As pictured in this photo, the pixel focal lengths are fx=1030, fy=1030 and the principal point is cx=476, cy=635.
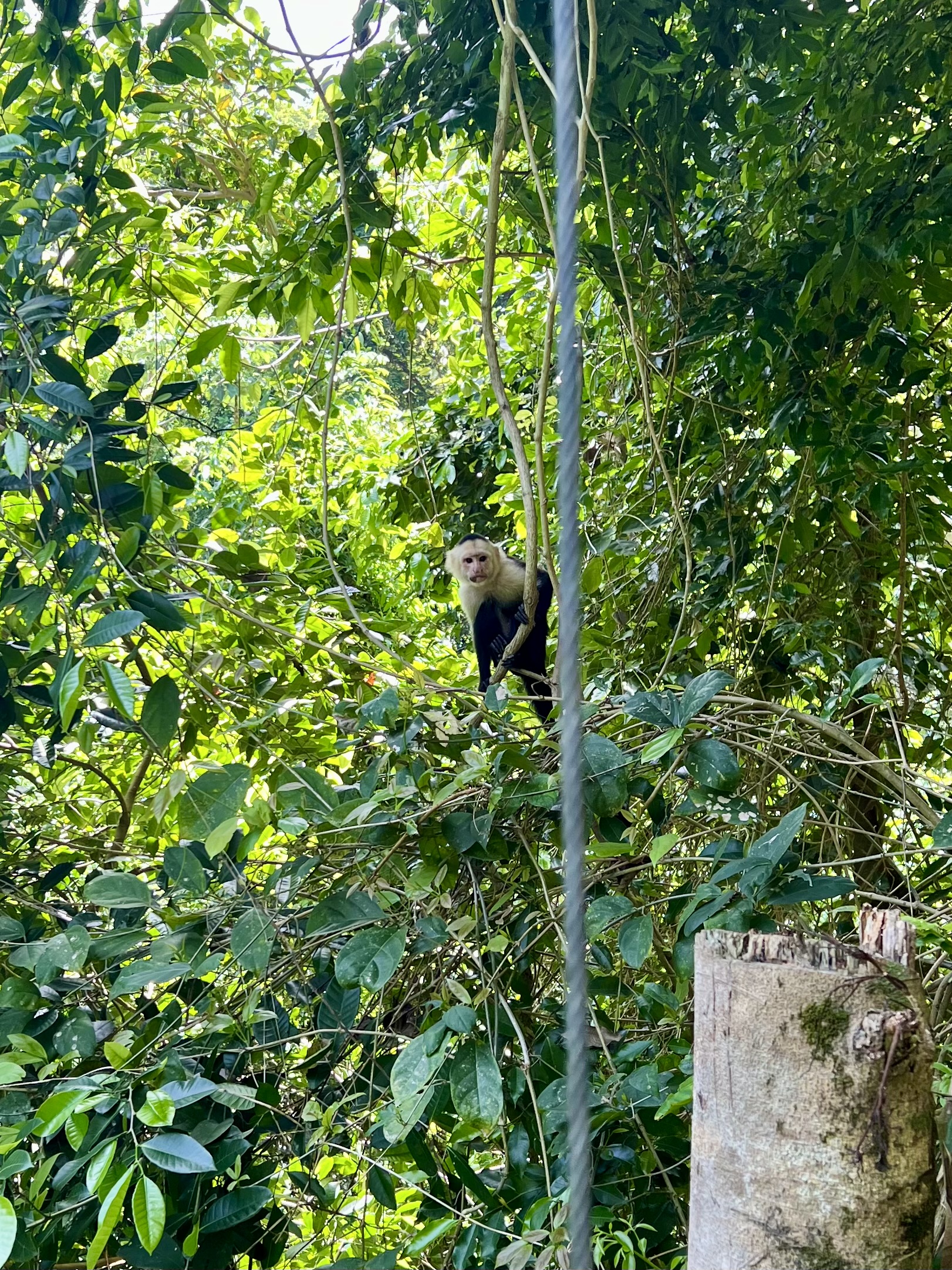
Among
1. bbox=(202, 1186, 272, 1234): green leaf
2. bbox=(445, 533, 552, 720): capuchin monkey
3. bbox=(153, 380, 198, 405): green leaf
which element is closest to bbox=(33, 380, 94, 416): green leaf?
bbox=(153, 380, 198, 405): green leaf

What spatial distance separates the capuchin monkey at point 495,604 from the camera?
3.21 metres

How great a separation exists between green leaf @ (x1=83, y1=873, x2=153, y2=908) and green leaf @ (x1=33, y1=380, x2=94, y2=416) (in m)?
0.61

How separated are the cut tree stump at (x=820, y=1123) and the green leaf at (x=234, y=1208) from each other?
0.65 m

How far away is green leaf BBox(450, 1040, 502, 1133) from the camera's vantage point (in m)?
1.09

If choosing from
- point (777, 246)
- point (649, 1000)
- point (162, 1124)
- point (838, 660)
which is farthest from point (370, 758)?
point (777, 246)

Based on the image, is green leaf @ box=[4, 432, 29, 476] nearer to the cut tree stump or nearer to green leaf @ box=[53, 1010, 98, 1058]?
green leaf @ box=[53, 1010, 98, 1058]

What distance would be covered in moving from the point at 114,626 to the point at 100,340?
582 millimetres

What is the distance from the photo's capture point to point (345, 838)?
4.63 feet

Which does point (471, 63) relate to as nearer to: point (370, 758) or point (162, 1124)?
point (370, 758)

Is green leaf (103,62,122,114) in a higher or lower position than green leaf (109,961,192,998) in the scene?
higher

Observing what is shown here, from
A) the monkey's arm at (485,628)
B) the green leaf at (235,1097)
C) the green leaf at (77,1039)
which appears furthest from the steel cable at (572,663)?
the monkey's arm at (485,628)

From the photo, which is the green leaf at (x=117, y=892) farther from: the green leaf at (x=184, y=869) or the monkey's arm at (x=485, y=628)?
the monkey's arm at (x=485, y=628)

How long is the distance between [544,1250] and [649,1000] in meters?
0.37

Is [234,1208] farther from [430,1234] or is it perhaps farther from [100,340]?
[100,340]
